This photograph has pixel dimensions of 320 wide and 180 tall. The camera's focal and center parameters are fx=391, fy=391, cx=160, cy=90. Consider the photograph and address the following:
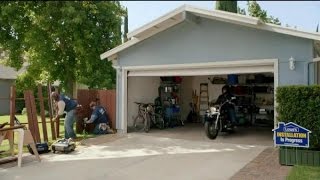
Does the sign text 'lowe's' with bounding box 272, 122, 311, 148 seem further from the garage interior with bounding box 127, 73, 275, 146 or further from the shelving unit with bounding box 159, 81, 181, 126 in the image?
the shelving unit with bounding box 159, 81, 181, 126

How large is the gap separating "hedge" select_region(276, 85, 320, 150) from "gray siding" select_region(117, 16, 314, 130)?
2.07m

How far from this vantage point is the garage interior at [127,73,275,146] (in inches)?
608

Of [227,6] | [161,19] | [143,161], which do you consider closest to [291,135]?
[143,161]

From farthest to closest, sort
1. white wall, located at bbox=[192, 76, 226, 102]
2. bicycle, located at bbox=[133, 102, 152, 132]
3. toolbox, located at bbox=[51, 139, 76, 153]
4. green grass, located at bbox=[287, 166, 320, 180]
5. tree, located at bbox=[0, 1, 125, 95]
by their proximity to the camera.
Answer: white wall, located at bbox=[192, 76, 226, 102] < tree, located at bbox=[0, 1, 125, 95] < bicycle, located at bbox=[133, 102, 152, 132] < toolbox, located at bbox=[51, 139, 76, 153] < green grass, located at bbox=[287, 166, 320, 180]

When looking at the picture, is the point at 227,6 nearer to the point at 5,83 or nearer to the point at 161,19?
the point at 161,19

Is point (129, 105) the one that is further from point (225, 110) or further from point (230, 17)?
point (230, 17)

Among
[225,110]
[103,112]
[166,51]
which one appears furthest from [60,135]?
[225,110]

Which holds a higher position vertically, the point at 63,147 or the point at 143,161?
the point at 63,147

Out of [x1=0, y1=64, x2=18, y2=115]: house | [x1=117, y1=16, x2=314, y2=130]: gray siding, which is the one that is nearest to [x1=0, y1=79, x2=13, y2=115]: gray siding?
[x1=0, y1=64, x2=18, y2=115]: house

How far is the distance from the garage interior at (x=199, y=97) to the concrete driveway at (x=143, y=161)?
10.6 ft

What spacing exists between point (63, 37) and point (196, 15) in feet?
28.5

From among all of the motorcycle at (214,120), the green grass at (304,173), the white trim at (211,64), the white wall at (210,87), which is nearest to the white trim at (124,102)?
the white trim at (211,64)

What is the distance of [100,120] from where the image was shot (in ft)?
47.1

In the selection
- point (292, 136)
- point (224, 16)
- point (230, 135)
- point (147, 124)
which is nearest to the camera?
point (292, 136)
